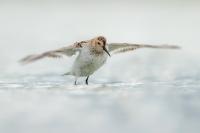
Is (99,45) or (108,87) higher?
(99,45)

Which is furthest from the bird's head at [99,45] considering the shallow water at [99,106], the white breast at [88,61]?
the shallow water at [99,106]

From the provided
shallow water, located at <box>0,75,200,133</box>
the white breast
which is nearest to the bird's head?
the white breast

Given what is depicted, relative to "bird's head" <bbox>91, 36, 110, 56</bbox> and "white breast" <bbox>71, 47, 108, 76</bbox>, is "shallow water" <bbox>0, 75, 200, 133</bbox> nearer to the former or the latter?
"white breast" <bbox>71, 47, 108, 76</bbox>

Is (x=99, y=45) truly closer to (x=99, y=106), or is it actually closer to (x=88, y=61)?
(x=88, y=61)

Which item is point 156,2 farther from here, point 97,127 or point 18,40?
point 97,127

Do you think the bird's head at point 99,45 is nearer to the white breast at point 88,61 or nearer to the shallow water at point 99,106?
the white breast at point 88,61

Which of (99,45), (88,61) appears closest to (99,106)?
(88,61)

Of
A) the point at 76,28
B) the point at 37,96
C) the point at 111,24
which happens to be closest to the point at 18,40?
the point at 76,28
